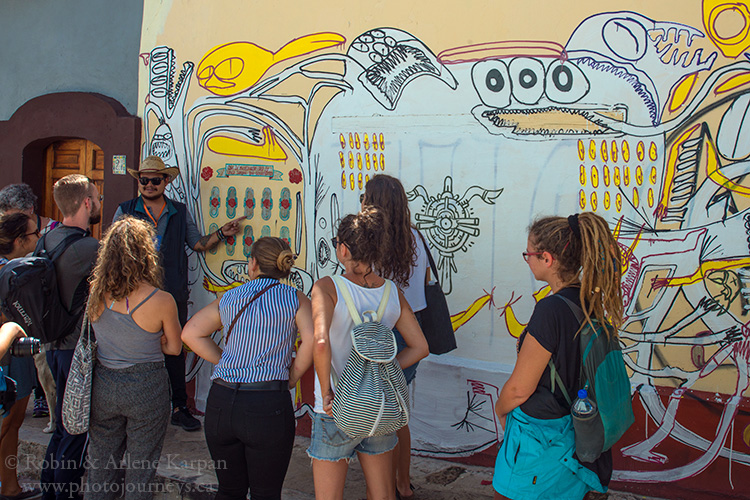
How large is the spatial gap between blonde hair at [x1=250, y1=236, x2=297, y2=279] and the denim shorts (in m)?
0.69

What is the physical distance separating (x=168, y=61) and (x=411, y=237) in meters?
3.25

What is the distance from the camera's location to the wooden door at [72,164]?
19.3 feet

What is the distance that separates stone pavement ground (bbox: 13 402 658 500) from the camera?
3.86m

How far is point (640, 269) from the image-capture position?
3783 millimetres

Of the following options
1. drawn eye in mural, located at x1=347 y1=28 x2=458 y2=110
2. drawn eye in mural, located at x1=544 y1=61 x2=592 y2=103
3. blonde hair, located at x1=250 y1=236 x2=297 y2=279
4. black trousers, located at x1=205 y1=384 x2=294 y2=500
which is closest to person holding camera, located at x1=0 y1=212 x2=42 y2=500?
black trousers, located at x1=205 y1=384 x2=294 y2=500

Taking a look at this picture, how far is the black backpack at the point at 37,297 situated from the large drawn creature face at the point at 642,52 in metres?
3.34

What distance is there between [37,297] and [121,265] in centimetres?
67

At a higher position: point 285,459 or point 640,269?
point 640,269

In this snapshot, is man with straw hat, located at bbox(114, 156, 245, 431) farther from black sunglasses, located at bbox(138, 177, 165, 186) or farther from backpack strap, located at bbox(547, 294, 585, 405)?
backpack strap, located at bbox(547, 294, 585, 405)

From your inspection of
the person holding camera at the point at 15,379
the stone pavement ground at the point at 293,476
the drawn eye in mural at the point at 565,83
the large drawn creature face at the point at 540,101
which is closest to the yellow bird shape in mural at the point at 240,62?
the large drawn creature face at the point at 540,101

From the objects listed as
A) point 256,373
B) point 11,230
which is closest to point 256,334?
point 256,373

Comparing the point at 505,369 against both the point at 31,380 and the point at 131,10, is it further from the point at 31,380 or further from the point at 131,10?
the point at 131,10

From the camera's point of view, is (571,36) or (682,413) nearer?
Answer: (682,413)

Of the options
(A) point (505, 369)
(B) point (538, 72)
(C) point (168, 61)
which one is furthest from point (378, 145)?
(C) point (168, 61)
